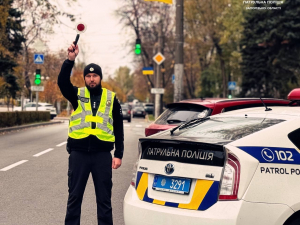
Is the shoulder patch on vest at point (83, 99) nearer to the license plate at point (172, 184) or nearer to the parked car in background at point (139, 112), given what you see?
the license plate at point (172, 184)

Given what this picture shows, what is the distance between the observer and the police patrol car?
4117 millimetres

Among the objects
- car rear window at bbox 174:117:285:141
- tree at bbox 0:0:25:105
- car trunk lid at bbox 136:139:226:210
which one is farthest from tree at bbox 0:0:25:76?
car trunk lid at bbox 136:139:226:210

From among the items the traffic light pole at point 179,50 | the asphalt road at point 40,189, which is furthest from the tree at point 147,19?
the asphalt road at point 40,189

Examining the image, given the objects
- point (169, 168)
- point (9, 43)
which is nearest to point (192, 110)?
point (169, 168)

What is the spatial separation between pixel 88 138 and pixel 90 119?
19 centimetres

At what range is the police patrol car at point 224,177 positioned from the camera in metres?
4.12

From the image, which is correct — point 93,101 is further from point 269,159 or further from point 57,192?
point 57,192

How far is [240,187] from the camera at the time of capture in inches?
162

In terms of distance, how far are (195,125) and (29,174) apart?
5632 millimetres

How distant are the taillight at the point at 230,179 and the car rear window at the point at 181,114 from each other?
4681mm

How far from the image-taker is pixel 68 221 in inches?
206

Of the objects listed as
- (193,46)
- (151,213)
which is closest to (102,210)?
(151,213)

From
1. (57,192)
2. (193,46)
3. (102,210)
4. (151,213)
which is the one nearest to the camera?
(151,213)

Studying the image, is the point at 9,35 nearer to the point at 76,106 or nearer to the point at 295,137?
the point at 76,106
